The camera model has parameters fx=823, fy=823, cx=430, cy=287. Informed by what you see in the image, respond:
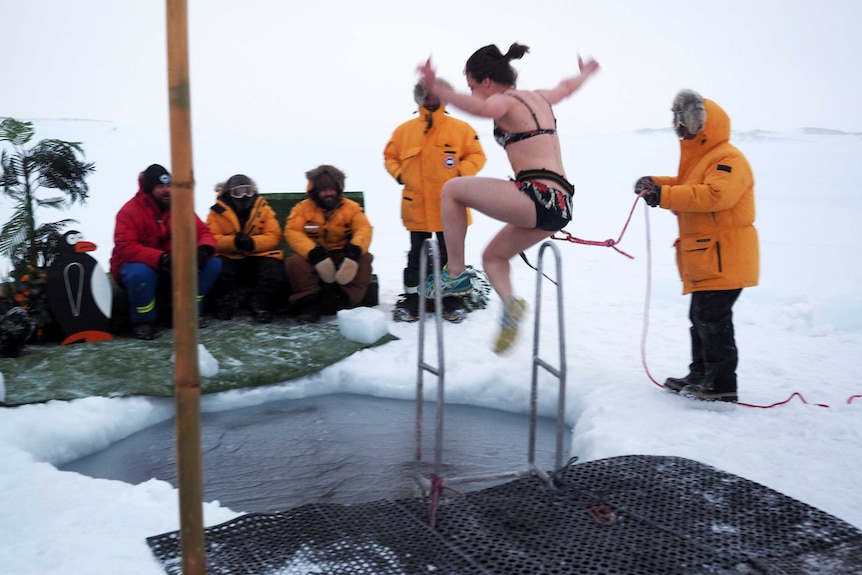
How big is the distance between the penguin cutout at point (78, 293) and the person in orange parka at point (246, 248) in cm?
85

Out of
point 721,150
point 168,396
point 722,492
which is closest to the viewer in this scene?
point 722,492

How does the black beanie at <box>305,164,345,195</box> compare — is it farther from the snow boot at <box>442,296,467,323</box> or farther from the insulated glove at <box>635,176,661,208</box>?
the insulated glove at <box>635,176,661,208</box>

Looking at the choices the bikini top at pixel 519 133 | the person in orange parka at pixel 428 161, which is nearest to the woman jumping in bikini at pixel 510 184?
the bikini top at pixel 519 133

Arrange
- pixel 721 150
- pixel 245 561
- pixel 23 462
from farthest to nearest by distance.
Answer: pixel 721 150 → pixel 23 462 → pixel 245 561

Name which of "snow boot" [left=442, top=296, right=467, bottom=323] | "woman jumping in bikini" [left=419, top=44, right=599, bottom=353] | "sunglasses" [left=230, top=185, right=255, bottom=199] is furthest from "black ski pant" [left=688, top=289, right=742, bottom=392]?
"sunglasses" [left=230, top=185, right=255, bottom=199]

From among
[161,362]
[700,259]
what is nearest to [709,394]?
[700,259]

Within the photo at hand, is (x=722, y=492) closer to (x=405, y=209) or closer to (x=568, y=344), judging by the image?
(x=568, y=344)

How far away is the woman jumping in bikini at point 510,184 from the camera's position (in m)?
3.23

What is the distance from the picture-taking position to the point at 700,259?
14.4 feet

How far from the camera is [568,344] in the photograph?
5.68 m

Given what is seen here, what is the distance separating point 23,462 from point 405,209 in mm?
3269

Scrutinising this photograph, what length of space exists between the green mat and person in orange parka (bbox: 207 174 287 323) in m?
0.21

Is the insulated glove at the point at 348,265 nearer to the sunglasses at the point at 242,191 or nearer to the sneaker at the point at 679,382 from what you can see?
the sunglasses at the point at 242,191

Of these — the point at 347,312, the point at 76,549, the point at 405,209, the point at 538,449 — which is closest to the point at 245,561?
the point at 76,549
